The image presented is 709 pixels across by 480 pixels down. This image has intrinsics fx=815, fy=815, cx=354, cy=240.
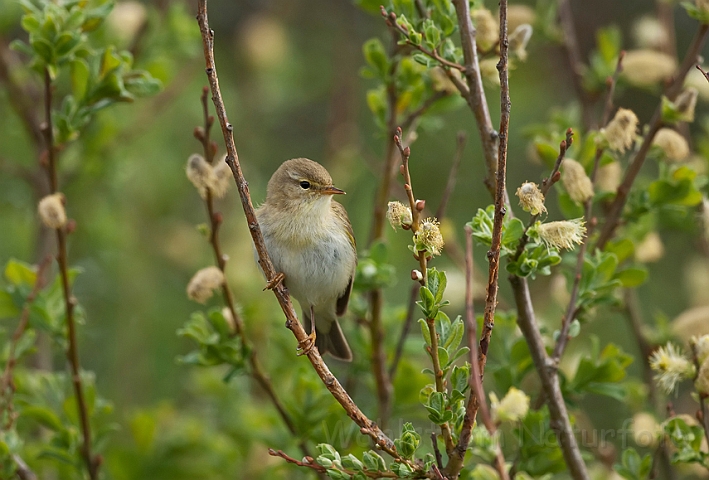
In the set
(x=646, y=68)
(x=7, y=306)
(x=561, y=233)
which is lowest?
(x=7, y=306)

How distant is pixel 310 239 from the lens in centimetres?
370

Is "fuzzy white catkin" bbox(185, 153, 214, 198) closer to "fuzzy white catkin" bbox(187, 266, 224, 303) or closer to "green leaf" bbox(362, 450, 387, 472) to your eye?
"fuzzy white catkin" bbox(187, 266, 224, 303)

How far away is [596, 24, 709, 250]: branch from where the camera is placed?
3104mm

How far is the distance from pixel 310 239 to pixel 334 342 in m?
0.59

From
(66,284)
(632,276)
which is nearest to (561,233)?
(632,276)

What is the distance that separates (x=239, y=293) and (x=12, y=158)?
6.29 feet

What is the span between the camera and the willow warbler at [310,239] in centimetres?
369

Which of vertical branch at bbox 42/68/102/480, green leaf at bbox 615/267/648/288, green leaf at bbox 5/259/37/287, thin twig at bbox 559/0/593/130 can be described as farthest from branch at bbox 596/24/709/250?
green leaf at bbox 5/259/37/287

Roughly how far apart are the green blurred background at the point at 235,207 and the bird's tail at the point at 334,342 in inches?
2.6

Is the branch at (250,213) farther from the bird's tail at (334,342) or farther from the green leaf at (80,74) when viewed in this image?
the bird's tail at (334,342)

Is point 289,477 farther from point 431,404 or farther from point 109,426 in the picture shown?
point 431,404

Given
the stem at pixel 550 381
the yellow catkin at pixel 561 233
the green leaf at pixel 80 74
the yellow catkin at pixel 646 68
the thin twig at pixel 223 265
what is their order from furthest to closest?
the yellow catkin at pixel 646 68, the green leaf at pixel 80 74, the thin twig at pixel 223 265, the stem at pixel 550 381, the yellow catkin at pixel 561 233

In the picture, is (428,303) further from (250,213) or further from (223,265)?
(223,265)

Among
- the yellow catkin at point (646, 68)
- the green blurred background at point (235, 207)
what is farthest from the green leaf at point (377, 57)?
the yellow catkin at point (646, 68)
